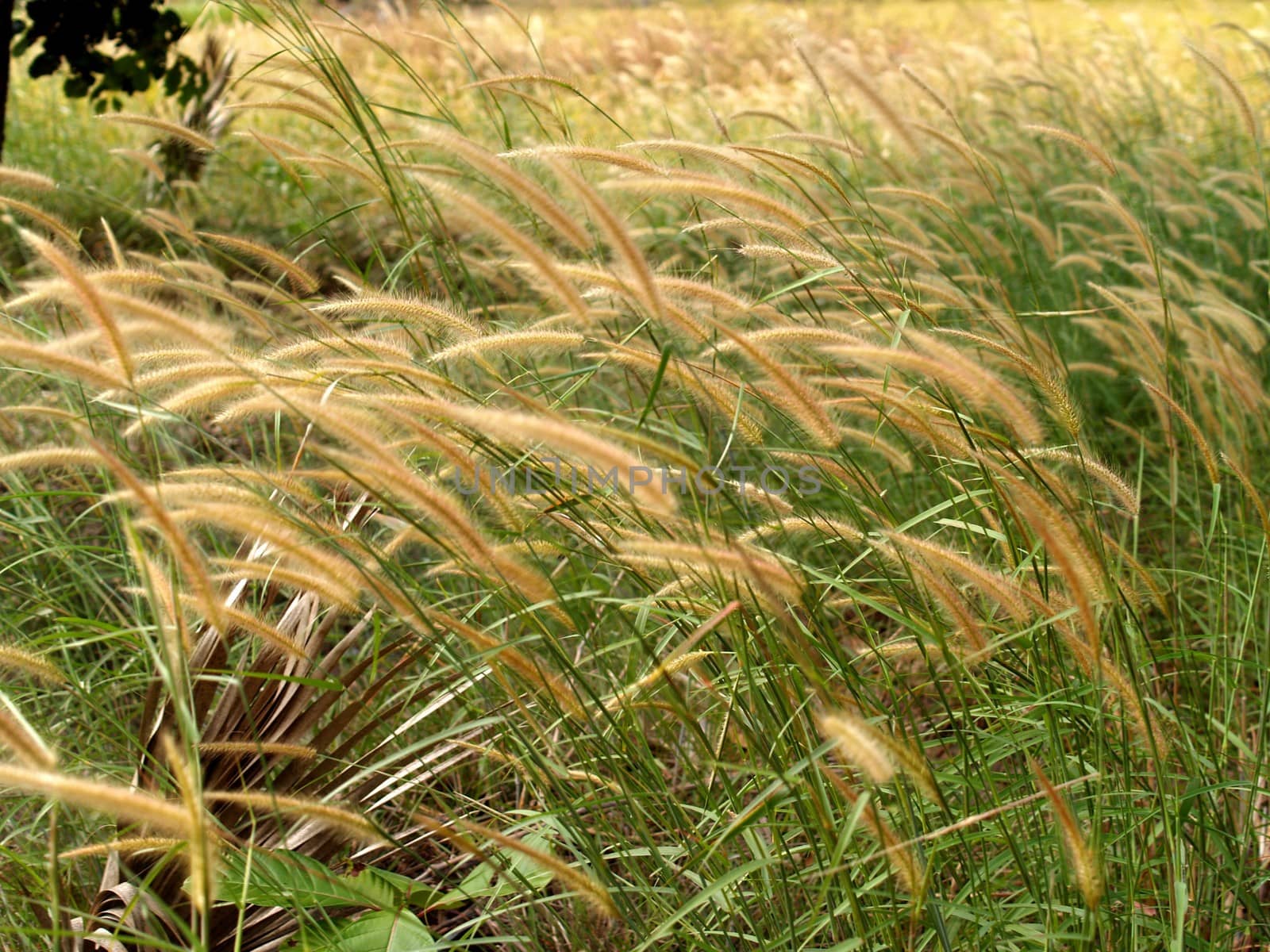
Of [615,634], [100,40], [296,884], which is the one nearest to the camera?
[296,884]

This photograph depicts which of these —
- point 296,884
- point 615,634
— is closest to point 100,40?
point 615,634

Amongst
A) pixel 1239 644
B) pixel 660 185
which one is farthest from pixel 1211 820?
pixel 660 185

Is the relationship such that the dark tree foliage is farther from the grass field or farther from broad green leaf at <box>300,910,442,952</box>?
broad green leaf at <box>300,910,442,952</box>

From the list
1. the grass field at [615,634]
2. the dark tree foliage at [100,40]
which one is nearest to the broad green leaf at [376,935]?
the grass field at [615,634]

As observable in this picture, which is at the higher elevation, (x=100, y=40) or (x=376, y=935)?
(x=100, y=40)

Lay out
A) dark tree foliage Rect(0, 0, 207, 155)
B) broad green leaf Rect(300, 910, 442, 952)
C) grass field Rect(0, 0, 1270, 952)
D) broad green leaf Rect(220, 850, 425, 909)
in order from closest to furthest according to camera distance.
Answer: grass field Rect(0, 0, 1270, 952), broad green leaf Rect(220, 850, 425, 909), broad green leaf Rect(300, 910, 442, 952), dark tree foliage Rect(0, 0, 207, 155)

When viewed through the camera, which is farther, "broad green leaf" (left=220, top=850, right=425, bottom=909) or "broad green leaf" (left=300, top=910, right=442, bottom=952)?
"broad green leaf" (left=300, top=910, right=442, bottom=952)

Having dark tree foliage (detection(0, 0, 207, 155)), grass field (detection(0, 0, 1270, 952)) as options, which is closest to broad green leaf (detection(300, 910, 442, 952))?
grass field (detection(0, 0, 1270, 952))

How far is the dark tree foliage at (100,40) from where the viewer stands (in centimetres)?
420

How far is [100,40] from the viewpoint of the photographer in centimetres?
446

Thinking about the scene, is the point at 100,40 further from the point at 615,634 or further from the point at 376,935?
the point at 376,935

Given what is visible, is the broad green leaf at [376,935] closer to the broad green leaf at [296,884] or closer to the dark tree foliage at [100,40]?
the broad green leaf at [296,884]

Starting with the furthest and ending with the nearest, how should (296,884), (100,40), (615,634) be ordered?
(100,40)
(615,634)
(296,884)

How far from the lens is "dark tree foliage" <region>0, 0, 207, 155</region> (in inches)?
165
